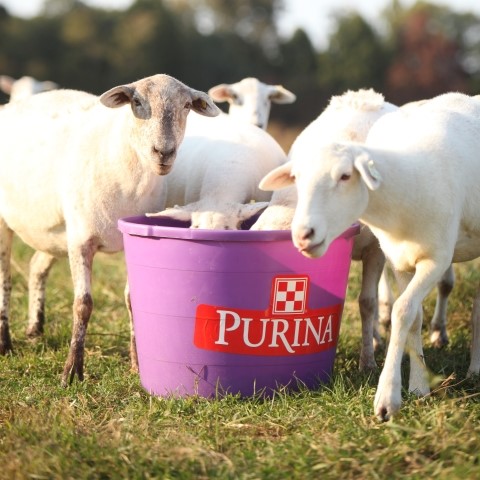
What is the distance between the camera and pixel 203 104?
177 inches

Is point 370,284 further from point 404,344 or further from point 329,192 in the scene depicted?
point 329,192

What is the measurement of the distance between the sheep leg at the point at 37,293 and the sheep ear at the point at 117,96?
150cm

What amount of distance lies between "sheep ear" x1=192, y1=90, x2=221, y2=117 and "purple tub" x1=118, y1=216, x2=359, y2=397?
2.54ft

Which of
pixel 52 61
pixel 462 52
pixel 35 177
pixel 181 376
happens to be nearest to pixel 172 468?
pixel 181 376

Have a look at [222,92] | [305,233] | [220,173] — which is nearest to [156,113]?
[220,173]

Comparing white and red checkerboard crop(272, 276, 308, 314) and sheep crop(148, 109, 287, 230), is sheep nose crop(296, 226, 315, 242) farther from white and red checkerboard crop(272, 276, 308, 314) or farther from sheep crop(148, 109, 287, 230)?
sheep crop(148, 109, 287, 230)

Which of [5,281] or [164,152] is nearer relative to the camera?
[164,152]

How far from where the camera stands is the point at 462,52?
166ft

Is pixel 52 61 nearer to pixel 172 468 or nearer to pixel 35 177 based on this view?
pixel 35 177

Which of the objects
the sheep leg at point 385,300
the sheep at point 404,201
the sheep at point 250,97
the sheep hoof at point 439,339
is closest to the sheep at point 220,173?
the sheep at point 404,201

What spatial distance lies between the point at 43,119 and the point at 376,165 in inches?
91.6

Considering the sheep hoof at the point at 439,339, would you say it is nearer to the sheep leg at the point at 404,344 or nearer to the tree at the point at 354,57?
the sheep leg at the point at 404,344

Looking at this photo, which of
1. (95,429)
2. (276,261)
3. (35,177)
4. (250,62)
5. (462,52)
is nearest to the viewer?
(95,429)

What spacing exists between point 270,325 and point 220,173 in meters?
1.12
